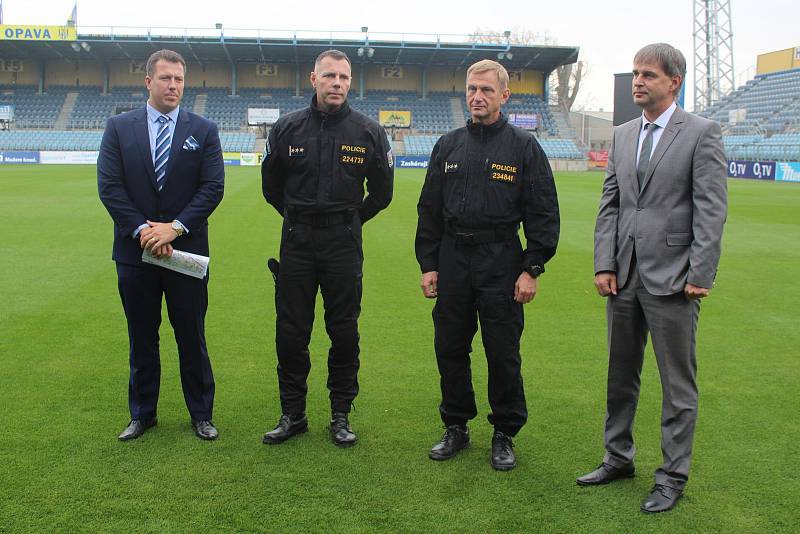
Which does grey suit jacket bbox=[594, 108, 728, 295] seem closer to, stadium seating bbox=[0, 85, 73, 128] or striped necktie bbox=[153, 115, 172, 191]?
striped necktie bbox=[153, 115, 172, 191]

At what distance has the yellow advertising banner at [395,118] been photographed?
51281 mm

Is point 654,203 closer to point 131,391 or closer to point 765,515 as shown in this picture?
point 765,515

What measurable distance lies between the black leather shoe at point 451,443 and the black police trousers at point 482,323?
0.16 ft

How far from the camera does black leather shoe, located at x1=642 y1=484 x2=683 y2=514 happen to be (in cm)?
330

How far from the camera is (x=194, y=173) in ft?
13.6

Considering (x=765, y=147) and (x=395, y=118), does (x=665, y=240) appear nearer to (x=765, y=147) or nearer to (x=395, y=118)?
(x=765, y=147)

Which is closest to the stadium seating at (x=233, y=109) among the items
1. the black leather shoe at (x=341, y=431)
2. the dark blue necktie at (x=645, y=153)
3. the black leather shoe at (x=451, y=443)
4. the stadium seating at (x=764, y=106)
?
the stadium seating at (x=764, y=106)

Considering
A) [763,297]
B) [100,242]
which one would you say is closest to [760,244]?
[763,297]

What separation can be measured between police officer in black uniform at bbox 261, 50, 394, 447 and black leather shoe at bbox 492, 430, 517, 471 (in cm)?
77

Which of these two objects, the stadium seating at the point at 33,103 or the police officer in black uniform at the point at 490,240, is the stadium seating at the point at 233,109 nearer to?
the stadium seating at the point at 33,103

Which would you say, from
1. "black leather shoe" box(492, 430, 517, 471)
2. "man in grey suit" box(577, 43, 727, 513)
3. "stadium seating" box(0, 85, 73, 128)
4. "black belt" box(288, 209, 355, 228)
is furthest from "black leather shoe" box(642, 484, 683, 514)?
"stadium seating" box(0, 85, 73, 128)

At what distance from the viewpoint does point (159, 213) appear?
4.07 meters

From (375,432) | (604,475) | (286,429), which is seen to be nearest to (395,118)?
(375,432)

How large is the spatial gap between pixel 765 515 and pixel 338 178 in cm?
264
